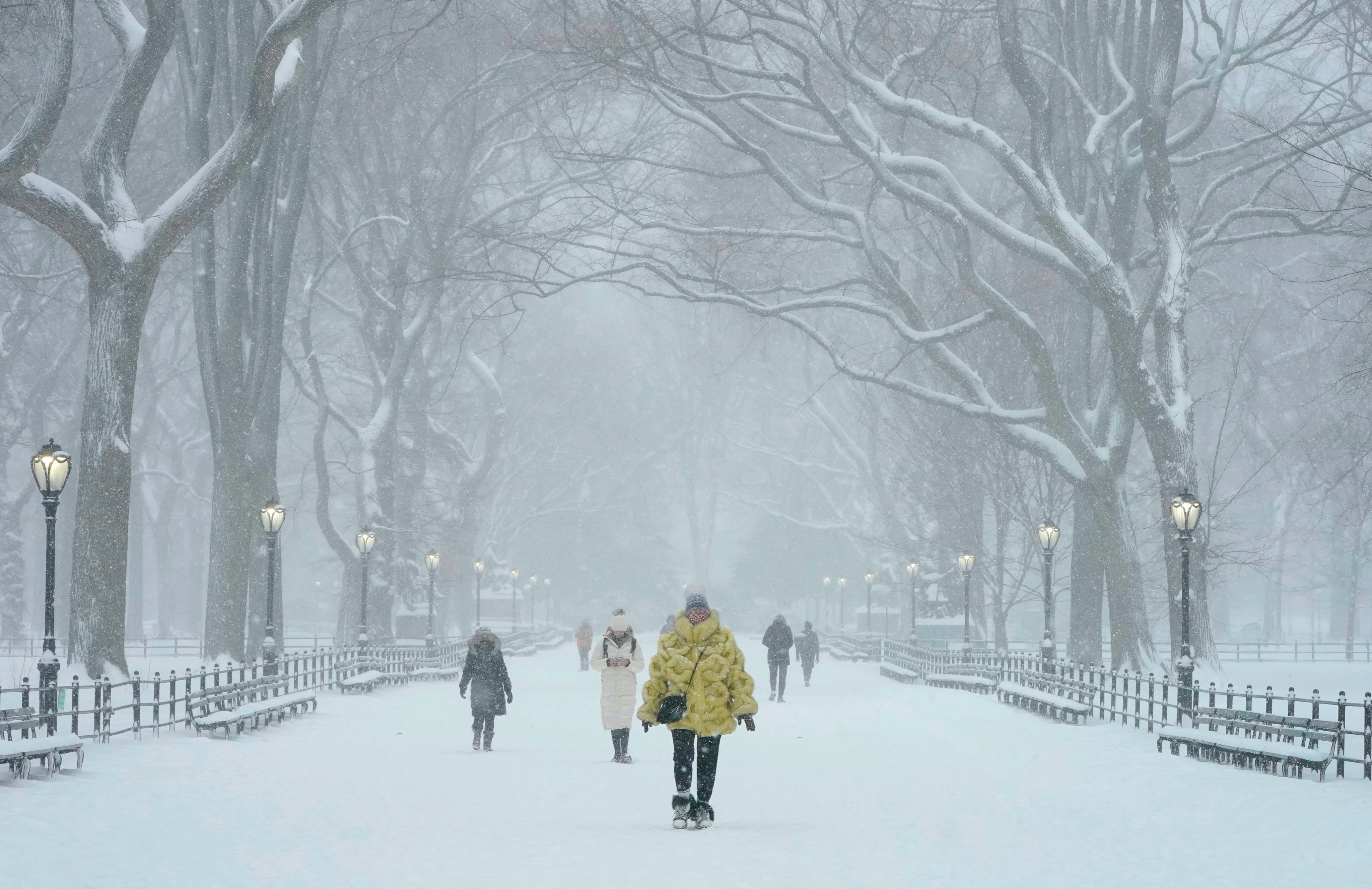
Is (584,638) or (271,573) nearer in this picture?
(271,573)

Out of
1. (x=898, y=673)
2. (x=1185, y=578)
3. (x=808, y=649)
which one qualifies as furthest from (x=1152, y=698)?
(x=898, y=673)

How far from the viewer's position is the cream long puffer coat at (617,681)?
664 inches

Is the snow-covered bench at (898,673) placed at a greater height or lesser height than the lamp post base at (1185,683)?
lesser

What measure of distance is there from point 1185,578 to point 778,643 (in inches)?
411

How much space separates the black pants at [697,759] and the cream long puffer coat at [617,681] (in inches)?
210

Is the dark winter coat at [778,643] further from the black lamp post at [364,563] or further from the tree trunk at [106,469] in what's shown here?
the tree trunk at [106,469]

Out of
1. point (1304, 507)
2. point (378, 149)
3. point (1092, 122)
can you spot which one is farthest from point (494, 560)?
point (1092, 122)

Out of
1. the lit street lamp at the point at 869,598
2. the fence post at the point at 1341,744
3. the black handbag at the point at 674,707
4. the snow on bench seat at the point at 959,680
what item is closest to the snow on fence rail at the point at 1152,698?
the fence post at the point at 1341,744

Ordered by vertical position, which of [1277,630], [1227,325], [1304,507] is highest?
[1227,325]

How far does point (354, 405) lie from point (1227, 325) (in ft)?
87.0

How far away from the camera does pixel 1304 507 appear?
69875mm

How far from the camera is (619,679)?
16938 millimetres

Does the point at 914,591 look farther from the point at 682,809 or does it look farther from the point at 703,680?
the point at 703,680

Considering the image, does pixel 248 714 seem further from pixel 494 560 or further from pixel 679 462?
pixel 679 462
